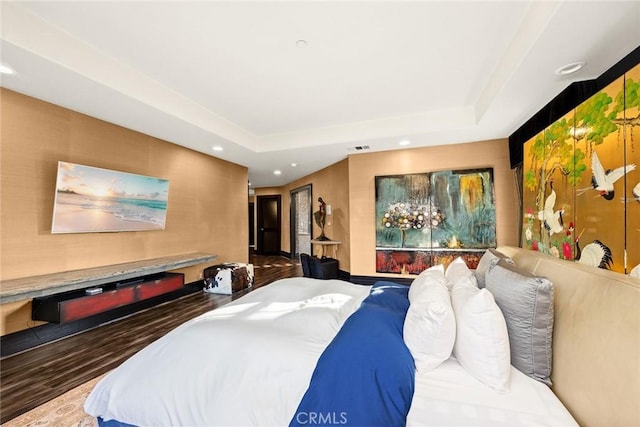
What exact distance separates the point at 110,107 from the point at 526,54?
4.10 metres

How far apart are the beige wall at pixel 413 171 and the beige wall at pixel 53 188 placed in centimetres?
290

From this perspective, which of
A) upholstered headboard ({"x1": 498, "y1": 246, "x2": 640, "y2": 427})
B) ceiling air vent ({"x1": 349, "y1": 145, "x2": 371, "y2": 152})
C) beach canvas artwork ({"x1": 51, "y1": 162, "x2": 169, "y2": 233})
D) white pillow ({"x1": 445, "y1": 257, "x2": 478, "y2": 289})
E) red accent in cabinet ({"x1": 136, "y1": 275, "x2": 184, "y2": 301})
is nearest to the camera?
upholstered headboard ({"x1": 498, "y1": 246, "x2": 640, "y2": 427})

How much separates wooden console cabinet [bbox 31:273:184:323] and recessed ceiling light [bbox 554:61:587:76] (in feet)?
16.2

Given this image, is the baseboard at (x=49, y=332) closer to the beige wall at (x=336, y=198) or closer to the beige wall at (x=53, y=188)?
the beige wall at (x=53, y=188)

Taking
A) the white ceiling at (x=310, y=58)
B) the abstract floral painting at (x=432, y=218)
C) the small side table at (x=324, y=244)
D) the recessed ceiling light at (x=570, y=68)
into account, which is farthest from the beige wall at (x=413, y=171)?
the recessed ceiling light at (x=570, y=68)

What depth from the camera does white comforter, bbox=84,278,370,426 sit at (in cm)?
120

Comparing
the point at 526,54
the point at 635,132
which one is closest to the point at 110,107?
the point at 526,54

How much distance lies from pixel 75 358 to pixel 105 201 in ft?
5.87

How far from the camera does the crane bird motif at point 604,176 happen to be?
5.54ft

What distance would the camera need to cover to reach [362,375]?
1.17 m

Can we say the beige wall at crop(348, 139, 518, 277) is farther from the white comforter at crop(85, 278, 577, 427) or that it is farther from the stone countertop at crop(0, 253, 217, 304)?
the white comforter at crop(85, 278, 577, 427)

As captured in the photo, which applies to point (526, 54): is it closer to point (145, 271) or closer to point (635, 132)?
point (635, 132)

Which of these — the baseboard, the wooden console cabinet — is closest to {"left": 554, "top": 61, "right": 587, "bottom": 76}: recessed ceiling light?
the wooden console cabinet

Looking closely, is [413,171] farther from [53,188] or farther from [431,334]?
[53,188]
